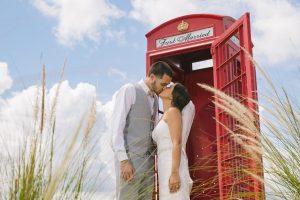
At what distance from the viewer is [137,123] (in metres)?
3.42

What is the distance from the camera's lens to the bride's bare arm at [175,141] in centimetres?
313

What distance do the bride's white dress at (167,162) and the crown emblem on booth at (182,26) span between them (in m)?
2.26

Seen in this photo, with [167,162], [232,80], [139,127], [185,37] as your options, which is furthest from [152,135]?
[185,37]

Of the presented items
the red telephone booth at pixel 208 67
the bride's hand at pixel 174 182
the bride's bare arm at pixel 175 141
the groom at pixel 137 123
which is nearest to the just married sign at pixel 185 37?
the red telephone booth at pixel 208 67

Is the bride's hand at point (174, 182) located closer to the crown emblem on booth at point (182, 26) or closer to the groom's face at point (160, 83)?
the groom's face at point (160, 83)

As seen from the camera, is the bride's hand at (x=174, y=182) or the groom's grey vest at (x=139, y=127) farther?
the groom's grey vest at (x=139, y=127)

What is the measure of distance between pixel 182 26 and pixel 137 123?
2345 millimetres

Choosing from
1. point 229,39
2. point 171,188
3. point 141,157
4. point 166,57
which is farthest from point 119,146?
point 166,57

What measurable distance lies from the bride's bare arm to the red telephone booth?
0.95 meters

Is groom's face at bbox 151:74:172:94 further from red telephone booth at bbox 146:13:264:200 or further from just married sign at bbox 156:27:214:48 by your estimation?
just married sign at bbox 156:27:214:48

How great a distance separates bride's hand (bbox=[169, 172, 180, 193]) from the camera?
3.13m

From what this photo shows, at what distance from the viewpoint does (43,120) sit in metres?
1.93

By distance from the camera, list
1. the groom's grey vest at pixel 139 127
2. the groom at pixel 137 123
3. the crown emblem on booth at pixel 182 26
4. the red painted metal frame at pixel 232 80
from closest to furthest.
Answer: the groom at pixel 137 123
the groom's grey vest at pixel 139 127
the red painted metal frame at pixel 232 80
the crown emblem on booth at pixel 182 26

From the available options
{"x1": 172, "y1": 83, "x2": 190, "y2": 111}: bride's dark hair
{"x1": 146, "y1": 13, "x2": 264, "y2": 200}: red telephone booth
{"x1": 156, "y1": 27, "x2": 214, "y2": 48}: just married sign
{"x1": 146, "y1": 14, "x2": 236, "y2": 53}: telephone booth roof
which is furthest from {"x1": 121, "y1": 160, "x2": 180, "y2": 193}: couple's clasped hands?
{"x1": 156, "y1": 27, "x2": 214, "y2": 48}: just married sign
